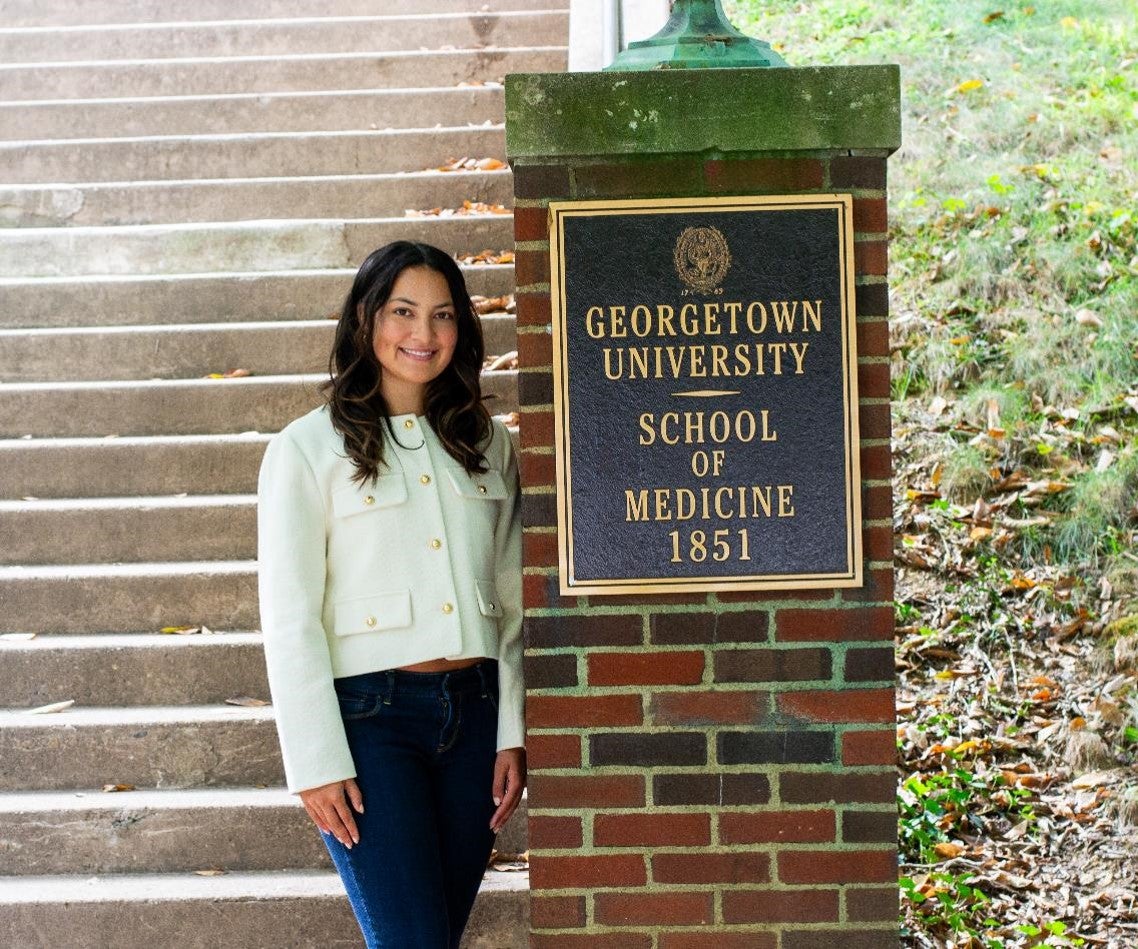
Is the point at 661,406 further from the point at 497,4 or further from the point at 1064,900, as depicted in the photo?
the point at 497,4

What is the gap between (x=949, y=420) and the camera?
214 inches

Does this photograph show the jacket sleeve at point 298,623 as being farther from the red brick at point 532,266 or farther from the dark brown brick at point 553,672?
the red brick at point 532,266

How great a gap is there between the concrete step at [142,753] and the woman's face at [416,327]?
1.51 m

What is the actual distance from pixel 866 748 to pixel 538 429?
0.96m

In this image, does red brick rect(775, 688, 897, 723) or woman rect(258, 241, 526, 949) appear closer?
woman rect(258, 241, 526, 949)

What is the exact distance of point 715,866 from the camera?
2.76 m

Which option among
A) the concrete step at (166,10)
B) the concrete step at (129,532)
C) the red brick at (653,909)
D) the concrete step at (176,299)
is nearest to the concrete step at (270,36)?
the concrete step at (166,10)

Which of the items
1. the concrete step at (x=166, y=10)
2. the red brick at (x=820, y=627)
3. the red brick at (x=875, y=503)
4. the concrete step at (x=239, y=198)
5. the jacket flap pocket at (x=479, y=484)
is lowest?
the red brick at (x=820, y=627)

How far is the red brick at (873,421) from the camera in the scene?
2715 mm

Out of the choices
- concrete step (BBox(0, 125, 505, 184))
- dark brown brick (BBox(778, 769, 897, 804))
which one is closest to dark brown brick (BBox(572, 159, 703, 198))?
dark brown brick (BBox(778, 769, 897, 804))

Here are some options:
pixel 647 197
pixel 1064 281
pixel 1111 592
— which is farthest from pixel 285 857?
pixel 1064 281

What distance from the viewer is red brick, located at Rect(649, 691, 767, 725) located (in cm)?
273

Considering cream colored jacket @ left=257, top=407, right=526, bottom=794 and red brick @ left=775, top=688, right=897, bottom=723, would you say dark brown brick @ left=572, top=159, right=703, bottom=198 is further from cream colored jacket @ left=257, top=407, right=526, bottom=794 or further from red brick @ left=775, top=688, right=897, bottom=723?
red brick @ left=775, top=688, right=897, bottom=723

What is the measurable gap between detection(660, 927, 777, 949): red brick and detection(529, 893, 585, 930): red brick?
0.18 m
